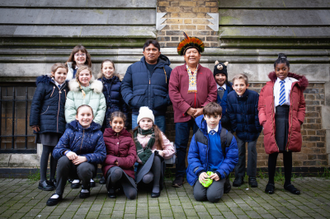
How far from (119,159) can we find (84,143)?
20.4 inches

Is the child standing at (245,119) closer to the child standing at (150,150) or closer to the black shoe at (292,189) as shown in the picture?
the black shoe at (292,189)

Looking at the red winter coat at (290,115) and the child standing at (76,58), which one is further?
the child standing at (76,58)

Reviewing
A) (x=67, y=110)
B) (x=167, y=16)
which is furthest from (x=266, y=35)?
(x=67, y=110)

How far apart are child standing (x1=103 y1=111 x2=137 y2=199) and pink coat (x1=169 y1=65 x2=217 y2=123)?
35.0 inches

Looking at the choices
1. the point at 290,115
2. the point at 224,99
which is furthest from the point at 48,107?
the point at 290,115

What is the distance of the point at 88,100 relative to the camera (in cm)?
422

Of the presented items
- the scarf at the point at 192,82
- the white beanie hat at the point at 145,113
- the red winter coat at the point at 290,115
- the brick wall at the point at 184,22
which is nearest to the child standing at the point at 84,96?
the white beanie hat at the point at 145,113

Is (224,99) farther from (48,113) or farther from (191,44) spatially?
(48,113)

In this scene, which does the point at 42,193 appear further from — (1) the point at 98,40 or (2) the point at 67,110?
(1) the point at 98,40

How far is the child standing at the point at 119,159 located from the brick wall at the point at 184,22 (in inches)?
84.7

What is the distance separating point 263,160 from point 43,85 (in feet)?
13.5

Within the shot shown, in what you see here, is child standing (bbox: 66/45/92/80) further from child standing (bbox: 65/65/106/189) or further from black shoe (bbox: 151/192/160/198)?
black shoe (bbox: 151/192/160/198)

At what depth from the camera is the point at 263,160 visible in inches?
201

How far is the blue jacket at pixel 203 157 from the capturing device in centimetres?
359
